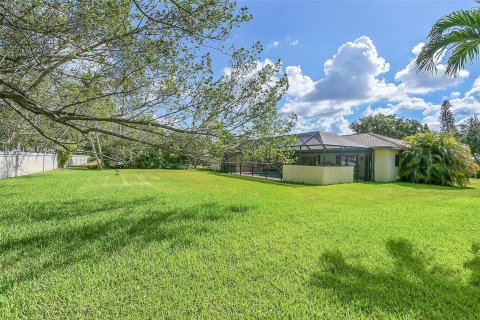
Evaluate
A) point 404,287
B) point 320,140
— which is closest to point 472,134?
point 320,140

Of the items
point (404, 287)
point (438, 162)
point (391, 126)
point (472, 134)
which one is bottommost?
point (404, 287)

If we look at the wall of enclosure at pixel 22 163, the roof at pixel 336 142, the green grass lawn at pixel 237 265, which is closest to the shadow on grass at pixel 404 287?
the green grass lawn at pixel 237 265

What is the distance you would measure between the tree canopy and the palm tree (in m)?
4.00

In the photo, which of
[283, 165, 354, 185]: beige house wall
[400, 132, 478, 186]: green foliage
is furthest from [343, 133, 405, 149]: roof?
[283, 165, 354, 185]: beige house wall

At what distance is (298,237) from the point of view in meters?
4.87

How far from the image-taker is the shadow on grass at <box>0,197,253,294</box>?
369 centimetres

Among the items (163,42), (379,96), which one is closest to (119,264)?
(163,42)

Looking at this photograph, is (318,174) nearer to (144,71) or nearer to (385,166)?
(385,166)

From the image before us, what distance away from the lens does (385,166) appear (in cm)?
1770

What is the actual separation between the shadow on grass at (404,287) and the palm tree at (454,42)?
5101 mm

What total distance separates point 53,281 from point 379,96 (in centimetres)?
2979

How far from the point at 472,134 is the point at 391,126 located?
32.9ft

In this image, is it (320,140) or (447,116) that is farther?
(447,116)

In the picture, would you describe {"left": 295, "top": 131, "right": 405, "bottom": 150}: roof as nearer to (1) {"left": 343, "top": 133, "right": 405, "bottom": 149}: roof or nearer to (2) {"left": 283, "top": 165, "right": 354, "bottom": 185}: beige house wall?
(1) {"left": 343, "top": 133, "right": 405, "bottom": 149}: roof
